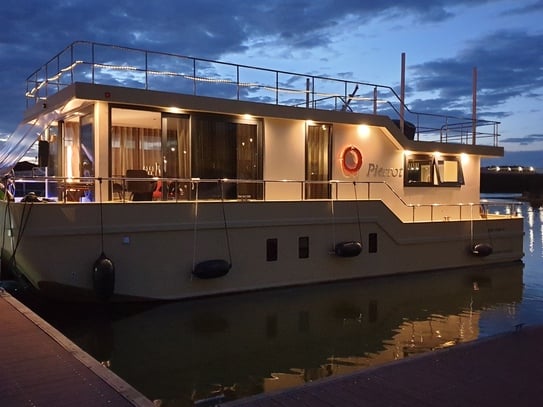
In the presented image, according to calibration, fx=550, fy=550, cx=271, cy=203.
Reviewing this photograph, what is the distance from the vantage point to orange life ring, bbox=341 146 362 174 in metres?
15.2

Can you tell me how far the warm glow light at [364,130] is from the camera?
15508 millimetres

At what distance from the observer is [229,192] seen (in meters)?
13.2

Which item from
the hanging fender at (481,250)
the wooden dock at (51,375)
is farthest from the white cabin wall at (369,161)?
the wooden dock at (51,375)

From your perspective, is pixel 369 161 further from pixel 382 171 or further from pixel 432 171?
pixel 432 171

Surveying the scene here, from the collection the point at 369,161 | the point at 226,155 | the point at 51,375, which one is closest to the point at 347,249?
the point at 369,161

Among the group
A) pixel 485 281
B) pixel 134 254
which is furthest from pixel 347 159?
pixel 134 254

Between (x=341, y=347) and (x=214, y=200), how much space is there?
4821 mm

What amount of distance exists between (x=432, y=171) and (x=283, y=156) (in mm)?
5843

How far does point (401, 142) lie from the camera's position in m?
16.2

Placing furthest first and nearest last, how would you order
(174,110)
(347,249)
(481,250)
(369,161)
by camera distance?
(481,250)
(369,161)
(347,249)
(174,110)

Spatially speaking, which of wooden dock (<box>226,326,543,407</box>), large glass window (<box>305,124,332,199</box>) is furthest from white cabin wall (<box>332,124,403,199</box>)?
wooden dock (<box>226,326,543,407</box>)

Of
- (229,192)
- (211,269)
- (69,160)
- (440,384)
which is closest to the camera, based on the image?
(440,384)

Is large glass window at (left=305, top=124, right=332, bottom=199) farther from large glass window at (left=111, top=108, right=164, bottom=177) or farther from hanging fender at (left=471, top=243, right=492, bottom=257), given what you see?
hanging fender at (left=471, top=243, right=492, bottom=257)

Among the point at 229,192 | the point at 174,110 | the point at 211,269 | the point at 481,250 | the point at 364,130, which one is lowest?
the point at 481,250
